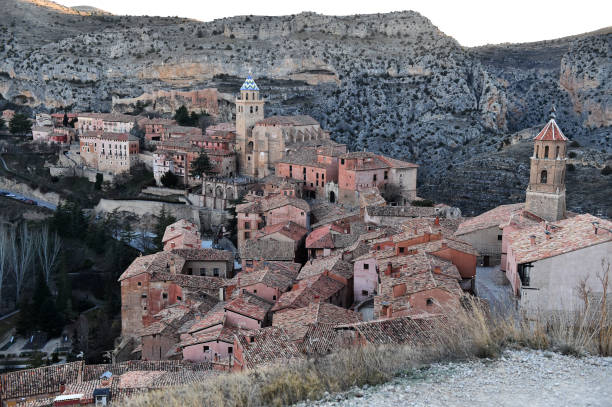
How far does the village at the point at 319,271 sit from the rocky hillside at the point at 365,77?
15813 mm

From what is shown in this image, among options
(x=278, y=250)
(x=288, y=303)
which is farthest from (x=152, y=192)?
(x=288, y=303)

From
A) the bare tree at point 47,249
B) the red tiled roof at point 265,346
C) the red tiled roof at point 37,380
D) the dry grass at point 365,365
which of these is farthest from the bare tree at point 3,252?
the dry grass at point 365,365

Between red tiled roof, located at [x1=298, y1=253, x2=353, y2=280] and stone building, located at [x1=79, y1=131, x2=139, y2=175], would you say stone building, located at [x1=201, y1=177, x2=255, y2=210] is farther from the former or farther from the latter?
red tiled roof, located at [x1=298, y1=253, x2=353, y2=280]

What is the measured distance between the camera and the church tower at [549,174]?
19.8m

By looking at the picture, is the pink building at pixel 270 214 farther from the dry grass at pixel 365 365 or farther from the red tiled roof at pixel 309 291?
the dry grass at pixel 365 365

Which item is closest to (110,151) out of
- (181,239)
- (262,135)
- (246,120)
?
(246,120)

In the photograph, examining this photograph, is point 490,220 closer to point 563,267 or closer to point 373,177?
point 563,267

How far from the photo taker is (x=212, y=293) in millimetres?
22281

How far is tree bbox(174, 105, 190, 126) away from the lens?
2098 inches

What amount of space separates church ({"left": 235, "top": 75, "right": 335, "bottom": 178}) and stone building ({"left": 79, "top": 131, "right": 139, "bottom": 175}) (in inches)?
345

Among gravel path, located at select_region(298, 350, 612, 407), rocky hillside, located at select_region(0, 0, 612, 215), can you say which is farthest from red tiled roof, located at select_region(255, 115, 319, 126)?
gravel path, located at select_region(298, 350, 612, 407)

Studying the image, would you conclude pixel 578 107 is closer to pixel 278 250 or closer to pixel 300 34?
pixel 300 34

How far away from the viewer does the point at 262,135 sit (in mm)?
41719

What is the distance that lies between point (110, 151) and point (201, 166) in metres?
9.78
